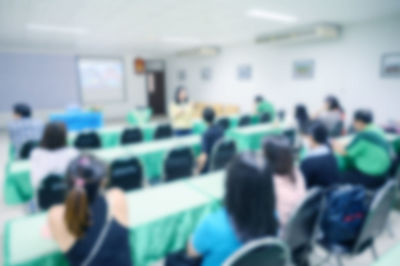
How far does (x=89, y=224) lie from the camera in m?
1.05

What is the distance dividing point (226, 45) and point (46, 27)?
5.64 meters

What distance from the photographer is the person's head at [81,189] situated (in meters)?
1.03

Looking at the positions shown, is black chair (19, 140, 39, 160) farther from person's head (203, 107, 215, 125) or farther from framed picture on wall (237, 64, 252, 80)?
framed picture on wall (237, 64, 252, 80)

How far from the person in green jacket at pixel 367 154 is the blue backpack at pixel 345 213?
117 cm

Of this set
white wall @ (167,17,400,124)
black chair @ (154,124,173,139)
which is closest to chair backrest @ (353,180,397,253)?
black chair @ (154,124,173,139)

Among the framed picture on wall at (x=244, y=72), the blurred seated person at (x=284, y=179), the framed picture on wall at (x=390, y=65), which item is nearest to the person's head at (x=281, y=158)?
the blurred seated person at (x=284, y=179)

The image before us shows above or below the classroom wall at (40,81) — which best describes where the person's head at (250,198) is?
below

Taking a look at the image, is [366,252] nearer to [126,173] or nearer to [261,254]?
[261,254]

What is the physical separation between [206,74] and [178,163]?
25.7 feet

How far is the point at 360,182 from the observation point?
279cm

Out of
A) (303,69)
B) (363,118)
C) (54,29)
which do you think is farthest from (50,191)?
(303,69)

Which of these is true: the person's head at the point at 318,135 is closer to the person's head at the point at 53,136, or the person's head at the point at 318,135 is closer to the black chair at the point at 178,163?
the black chair at the point at 178,163

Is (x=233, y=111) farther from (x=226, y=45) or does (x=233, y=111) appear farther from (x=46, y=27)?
(x=46, y=27)

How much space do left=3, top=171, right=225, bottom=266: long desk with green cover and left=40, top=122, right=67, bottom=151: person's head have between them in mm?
871
